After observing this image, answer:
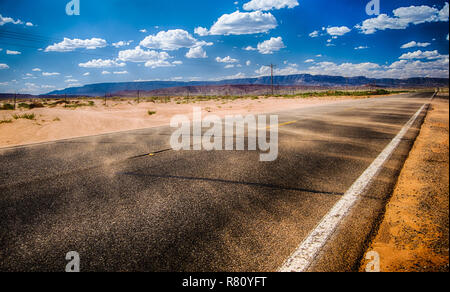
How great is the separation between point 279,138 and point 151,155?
13.1 feet

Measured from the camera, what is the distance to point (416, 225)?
2531mm

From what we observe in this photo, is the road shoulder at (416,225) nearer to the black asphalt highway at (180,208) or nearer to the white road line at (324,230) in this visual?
the black asphalt highway at (180,208)

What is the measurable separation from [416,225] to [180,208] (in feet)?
9.08

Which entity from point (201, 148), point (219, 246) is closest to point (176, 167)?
point (201, 148)

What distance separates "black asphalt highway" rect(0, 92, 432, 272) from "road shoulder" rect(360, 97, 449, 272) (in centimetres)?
16

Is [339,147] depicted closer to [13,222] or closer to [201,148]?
[201,148]

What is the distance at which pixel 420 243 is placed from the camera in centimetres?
224

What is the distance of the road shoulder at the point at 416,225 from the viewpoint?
2.00 m

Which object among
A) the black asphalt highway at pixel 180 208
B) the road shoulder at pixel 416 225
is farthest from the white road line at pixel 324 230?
the road shoulder at pixel 416 225

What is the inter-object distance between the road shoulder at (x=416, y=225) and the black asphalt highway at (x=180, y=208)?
160mm

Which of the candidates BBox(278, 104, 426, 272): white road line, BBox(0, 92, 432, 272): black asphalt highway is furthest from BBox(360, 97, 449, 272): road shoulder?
BBox(278, 104, 426, 272): white road line
